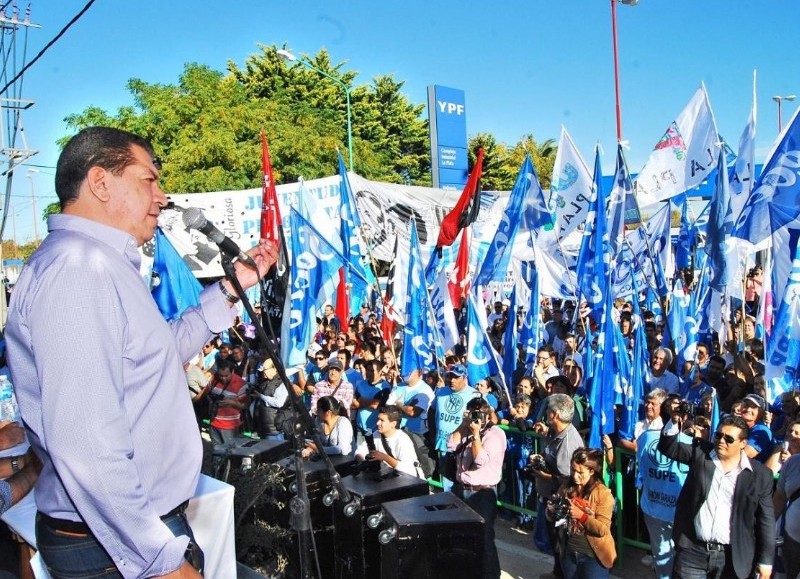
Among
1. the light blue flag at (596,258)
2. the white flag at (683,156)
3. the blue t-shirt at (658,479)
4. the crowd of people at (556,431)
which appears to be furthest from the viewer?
the white flag at (683,156)

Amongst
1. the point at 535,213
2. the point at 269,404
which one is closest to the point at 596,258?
the point at 535,213

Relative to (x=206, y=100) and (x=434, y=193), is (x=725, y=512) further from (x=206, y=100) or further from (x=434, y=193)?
(x=206, y=100)

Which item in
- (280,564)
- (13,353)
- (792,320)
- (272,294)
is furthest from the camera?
(272,294)

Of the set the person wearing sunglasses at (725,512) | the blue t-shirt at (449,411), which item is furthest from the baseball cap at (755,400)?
the blue t-shirt at (449,411)

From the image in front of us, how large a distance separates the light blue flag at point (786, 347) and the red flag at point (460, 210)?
4645 millimetres

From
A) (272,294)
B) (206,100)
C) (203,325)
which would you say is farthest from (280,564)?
(206,100)

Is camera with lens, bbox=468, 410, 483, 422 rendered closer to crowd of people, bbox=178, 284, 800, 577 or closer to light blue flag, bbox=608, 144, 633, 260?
crowd of people, bbox=178, 284, 800, 577

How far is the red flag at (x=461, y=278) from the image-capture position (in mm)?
10820

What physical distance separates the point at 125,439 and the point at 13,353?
0.32 metres

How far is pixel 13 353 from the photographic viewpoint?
160cm

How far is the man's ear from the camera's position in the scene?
1743mm

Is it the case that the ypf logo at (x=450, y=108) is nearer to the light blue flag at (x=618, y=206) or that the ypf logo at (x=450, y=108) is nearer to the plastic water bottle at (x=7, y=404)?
the light blue flag at (x=618, y=206)

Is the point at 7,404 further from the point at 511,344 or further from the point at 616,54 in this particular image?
the point at 616,54

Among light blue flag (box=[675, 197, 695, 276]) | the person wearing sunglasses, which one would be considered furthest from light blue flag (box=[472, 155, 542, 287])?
light blue flag (box=[675, 197, 695, 276])
